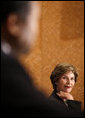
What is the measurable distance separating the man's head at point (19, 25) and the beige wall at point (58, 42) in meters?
2.12

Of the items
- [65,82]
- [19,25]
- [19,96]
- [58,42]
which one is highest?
[58,42]

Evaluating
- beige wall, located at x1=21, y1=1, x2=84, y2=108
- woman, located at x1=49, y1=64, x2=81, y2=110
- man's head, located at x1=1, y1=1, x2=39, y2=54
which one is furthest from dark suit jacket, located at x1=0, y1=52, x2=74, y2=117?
beige wall, located at x1=21, y1=1, x2=84, y2=108

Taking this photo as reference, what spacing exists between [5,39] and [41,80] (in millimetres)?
2193

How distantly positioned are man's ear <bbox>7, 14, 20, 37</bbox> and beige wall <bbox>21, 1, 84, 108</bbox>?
6.95 feet

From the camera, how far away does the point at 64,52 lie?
9.12 ft

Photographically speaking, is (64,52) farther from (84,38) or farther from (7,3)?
(7,3)

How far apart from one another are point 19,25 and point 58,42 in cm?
225

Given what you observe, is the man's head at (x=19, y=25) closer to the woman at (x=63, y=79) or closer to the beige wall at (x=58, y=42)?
the woman at (x=63, y=79)

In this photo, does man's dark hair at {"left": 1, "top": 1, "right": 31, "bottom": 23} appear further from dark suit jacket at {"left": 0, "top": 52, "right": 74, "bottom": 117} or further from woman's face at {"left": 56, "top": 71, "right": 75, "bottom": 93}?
woman's face at {"left": 56, "top": 71, "right": 75, "bottom": 93}

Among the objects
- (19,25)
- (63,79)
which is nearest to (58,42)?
(63,79)

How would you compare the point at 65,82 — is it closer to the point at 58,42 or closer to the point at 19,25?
the point at 58,42

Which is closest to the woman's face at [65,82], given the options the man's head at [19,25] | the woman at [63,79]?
the woman at [63,79]

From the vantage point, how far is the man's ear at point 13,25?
1.67 ft

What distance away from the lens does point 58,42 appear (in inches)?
108
